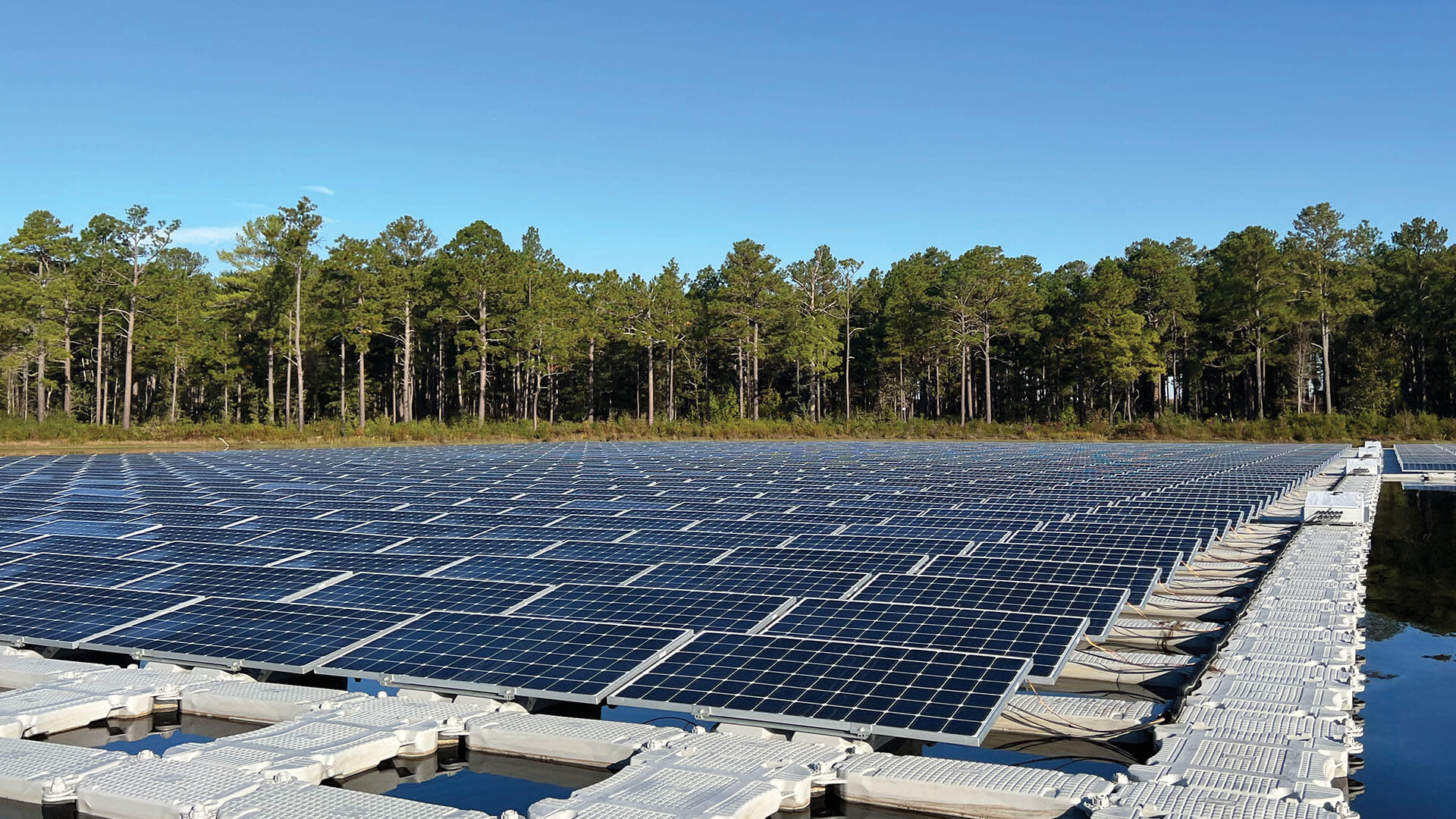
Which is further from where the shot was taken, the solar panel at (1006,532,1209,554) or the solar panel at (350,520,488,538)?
the solar panel at (350,520,488,538)

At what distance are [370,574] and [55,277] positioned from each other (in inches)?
2650

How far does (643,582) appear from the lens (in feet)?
35.3

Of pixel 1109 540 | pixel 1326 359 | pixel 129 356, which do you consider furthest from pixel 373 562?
pixel 1326 359

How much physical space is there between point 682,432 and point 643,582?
5100 centimetres

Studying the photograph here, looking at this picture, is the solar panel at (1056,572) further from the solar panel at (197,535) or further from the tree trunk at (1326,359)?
the tree trunk at (1326,359)

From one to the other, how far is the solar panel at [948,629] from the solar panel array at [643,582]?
0.11 feet

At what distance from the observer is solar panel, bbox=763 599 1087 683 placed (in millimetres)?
7562

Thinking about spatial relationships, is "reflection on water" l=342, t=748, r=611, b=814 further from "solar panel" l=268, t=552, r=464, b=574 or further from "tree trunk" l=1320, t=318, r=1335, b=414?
"tree trunk" l=1320, t=318, r=1335, b=414

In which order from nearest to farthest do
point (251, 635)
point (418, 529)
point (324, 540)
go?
point (251, 635) < point (324, 540) < point (418, 529)

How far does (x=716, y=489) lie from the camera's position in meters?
22.2

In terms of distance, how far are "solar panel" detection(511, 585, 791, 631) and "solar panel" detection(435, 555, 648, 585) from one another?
0.53 metres

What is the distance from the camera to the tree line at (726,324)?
65.3 metres

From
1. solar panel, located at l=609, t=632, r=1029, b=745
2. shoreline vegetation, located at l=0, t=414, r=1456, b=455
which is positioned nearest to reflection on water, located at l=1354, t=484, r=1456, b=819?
solar panel, located at l=609, t=632, r=1029, b=745

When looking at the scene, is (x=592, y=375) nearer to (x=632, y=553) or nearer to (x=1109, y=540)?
(x=632, y=553)
